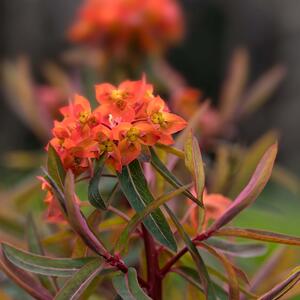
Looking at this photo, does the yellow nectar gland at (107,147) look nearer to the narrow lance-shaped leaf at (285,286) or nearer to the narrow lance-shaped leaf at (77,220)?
the narrow lance-shaped leaf at (77,220)

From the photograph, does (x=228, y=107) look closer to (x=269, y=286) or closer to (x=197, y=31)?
(x=269, y=286)

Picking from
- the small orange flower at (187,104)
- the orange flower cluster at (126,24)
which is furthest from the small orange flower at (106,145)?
the orange flower cluster at (126,24)

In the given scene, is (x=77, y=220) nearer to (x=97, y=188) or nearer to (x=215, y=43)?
(x=97, y=188)

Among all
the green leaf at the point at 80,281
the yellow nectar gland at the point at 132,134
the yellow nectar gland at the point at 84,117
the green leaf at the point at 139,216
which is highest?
the yellow nectar gland at the point at 84,117

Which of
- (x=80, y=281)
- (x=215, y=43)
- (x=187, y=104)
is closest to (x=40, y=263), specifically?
(x=80, y=281)

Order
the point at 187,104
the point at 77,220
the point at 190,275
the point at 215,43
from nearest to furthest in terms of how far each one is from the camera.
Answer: the point at 77,220, the point at 190,275, the point at 187,104, the point at 215,43

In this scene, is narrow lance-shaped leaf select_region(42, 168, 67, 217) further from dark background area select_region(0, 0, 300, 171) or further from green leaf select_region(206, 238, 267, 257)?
dark background area select_region(0, 0, 300, 171)
